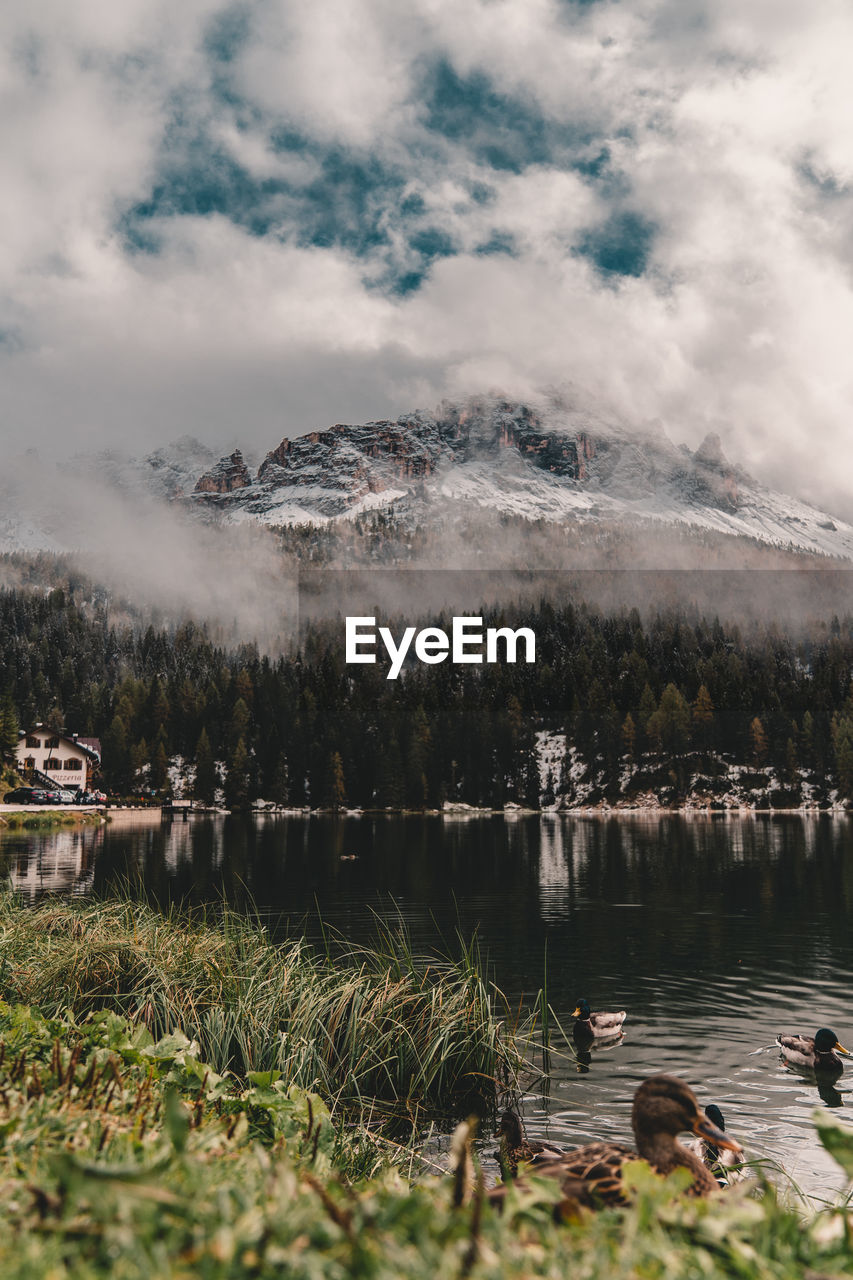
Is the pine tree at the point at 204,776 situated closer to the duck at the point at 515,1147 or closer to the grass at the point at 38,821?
the grass at the point at 38,821

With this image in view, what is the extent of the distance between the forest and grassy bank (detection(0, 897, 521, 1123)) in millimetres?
139237

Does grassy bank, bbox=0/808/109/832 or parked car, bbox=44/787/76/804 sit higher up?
parked car, bbox=44/787/76/804

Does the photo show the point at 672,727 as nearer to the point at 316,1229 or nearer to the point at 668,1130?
the point at 668,1130

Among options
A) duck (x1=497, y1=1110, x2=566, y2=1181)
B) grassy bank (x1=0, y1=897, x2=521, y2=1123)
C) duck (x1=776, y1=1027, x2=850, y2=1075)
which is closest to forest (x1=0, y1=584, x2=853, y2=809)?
duck (x1=776, y1=1027, x2=850, y2=1075)

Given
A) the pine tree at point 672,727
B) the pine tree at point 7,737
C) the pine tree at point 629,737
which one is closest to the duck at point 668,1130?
the pine tree at point 7,737

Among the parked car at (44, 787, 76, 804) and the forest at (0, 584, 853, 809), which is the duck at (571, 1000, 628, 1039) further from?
the forest at (0, 584, 853, 809)

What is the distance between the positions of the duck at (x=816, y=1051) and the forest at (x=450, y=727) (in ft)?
445

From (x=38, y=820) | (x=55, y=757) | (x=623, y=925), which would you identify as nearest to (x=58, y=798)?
(x=38, y=820)

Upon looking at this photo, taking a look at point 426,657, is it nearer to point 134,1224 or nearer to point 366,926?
point 366,926

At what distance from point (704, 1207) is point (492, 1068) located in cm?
849

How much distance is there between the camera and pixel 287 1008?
29.8 ft

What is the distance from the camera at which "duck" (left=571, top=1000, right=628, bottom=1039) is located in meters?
14.7

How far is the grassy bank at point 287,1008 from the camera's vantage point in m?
8.36

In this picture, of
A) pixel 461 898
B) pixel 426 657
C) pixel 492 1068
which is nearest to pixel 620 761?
pixel 426 657
